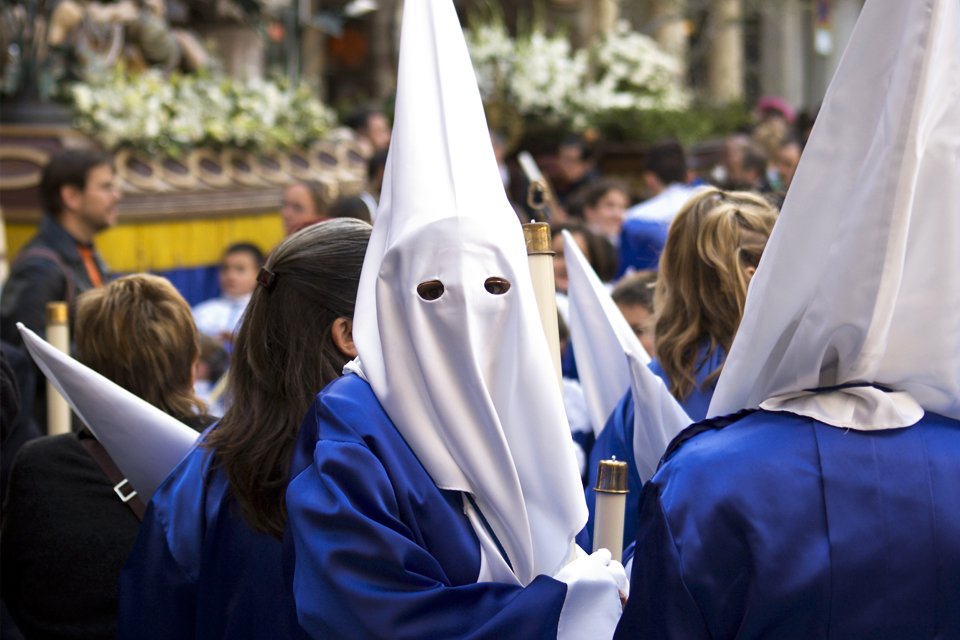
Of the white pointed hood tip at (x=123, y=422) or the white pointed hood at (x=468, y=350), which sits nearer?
the white pointed hood at (x=468, y=350)

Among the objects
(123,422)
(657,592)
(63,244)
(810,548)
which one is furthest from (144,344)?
(63,244)

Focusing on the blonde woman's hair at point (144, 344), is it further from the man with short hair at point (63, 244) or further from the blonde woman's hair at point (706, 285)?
the man with short hair at point (63, 244)

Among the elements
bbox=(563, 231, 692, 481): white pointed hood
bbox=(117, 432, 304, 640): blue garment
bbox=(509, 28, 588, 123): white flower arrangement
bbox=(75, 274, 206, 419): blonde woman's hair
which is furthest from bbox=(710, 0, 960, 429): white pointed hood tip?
bbox=(509, 28, 588, 123): white flower arrangement

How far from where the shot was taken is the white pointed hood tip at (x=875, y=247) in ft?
5.64

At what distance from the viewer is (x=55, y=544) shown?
292cm

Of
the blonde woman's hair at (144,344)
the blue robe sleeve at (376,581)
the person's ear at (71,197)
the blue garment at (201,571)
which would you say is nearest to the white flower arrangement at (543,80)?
the person's ear at (71,197)

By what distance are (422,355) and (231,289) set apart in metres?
4.82

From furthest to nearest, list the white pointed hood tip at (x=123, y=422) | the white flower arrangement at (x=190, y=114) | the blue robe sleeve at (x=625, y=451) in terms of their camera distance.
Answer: the white flower arrangement at (x=190, y=114)
the blue robe sleeve at (x=625, y=451)
the white pointed hood tip at (x=123, y=422)

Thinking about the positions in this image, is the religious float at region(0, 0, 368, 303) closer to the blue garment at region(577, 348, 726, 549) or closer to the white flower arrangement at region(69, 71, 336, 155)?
the white flower arrangement at region(69, 71, 336, 155)

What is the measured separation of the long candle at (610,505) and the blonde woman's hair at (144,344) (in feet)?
3.79

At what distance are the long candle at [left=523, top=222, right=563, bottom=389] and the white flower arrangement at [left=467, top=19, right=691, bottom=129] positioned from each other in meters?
8.73

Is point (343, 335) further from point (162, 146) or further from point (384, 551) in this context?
point (162, 146)

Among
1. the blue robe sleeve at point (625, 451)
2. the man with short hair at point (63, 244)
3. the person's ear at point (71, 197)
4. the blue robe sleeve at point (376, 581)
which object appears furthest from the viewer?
the person's ear at point (71, 197)

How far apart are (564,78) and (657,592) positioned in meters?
10.0
